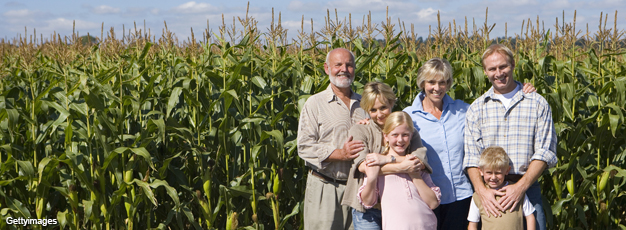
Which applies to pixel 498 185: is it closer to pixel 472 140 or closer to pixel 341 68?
pixel 472 140

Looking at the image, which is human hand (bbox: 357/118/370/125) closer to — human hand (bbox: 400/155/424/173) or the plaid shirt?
human hand (bbox: 400/155/424/173)

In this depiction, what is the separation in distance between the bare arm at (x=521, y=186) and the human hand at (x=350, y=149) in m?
1.10

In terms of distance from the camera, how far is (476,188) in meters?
3.63

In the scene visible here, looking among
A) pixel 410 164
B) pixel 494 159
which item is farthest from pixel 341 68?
pixel 494 159

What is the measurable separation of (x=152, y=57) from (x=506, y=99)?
6517 millimetres

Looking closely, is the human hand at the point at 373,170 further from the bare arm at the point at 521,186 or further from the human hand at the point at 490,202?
the bare arm at the point at 521,186

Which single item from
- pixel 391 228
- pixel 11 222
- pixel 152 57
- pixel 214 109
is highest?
pixel 152 57

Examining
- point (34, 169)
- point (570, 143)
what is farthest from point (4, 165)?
point (570, 143)

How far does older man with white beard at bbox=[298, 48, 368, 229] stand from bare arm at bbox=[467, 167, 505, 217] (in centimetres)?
93

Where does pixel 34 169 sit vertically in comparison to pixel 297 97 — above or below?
below

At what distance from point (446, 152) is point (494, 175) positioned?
0.41 metres

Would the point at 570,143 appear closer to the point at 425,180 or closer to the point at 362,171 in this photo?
the point at 425,180

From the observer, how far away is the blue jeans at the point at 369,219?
3.63 m

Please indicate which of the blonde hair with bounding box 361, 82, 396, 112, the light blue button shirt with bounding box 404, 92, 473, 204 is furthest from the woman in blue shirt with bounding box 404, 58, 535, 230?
the blonde hair with bounding box 361, 82, 396, 112
